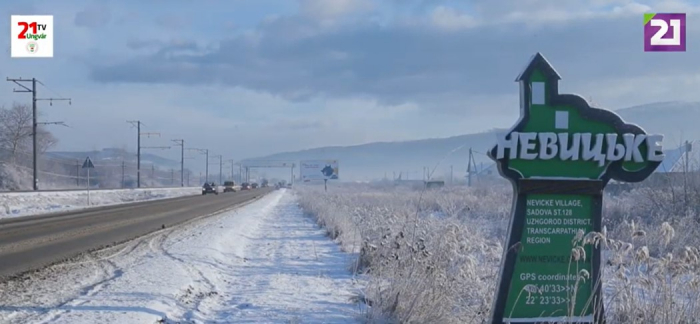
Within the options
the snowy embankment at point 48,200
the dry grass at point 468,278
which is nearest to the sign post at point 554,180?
the dry grass at point 468,278

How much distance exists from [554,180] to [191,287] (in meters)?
5.97

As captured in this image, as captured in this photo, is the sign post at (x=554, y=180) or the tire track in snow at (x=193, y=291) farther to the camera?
the tire track in snow at (x=193, y=291)

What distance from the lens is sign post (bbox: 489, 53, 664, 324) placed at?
7.35 meters

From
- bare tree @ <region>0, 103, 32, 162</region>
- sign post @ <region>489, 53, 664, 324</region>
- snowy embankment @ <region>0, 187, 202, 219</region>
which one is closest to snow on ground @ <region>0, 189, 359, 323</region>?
sign post @ <region>489, 53, 664, 324</region>

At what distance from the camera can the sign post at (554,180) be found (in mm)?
→ 7348

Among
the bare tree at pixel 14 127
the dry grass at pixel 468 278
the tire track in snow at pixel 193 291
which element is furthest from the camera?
the bare tree at pixel 14 127

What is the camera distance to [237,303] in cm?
982

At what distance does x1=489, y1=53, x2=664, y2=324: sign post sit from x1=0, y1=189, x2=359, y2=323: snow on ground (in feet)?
7.36

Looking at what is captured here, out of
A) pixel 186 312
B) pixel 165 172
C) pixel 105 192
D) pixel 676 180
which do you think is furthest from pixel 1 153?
pixel 186 312

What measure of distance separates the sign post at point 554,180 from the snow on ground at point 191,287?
2.24 metres

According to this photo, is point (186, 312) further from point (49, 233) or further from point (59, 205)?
point (59, 205)

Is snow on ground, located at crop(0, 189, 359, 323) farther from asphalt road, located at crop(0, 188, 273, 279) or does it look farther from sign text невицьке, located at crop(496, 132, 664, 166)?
sign text невицьке, located at crop(496, 132, 664, 166)

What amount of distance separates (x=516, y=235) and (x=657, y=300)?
4.64ft

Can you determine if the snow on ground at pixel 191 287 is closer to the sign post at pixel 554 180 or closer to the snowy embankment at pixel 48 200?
the sign post at pixel 554 180
